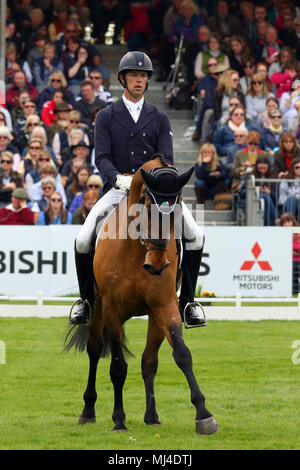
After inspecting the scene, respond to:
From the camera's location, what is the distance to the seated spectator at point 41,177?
63.4 ft

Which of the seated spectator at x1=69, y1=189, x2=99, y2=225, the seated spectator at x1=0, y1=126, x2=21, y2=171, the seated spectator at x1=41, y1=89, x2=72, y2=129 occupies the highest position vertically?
the seated spectator at x1=41, y1=89, x2=72, y2=129

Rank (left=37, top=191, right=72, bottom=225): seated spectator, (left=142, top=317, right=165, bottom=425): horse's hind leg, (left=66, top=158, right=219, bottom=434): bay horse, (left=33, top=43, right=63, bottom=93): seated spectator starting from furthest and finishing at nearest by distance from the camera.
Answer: (left=33, top=43, right=63, bottom=93): seated spectator, (left=37, top=191, right=72, bottom=225): seated spectator, (left=142, top=317, right=165, bottom=425): horse's hind leg, (left=66, top=158, right=219, bottom=434): bay horse

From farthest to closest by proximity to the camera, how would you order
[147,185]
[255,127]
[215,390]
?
[255,127]
[215,390]
[147,185]

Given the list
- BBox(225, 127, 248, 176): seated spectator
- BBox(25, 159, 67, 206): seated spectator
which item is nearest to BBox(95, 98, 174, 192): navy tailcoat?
BBox(25, 159, 67, 206): seated spectator

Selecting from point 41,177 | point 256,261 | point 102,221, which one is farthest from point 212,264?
point 102,221

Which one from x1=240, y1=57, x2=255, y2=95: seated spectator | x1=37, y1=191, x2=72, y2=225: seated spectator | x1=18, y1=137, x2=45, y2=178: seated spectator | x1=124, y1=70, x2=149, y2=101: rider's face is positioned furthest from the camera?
x1=240, y1=57, x2=255, y2=95: seated spectator

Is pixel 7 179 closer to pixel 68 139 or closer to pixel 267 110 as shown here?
pixel 68 139

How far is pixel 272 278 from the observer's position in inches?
694

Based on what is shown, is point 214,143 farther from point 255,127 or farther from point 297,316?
point 297,316

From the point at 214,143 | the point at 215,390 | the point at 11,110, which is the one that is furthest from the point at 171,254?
the point at 11,110

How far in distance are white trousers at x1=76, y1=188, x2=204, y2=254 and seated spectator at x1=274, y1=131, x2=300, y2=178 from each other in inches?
414

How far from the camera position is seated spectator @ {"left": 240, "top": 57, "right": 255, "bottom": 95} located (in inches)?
914

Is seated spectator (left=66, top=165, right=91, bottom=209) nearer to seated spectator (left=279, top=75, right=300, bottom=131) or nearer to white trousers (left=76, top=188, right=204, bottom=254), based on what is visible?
seated spectator (left=279, top=75, right=300, bottom=131)
